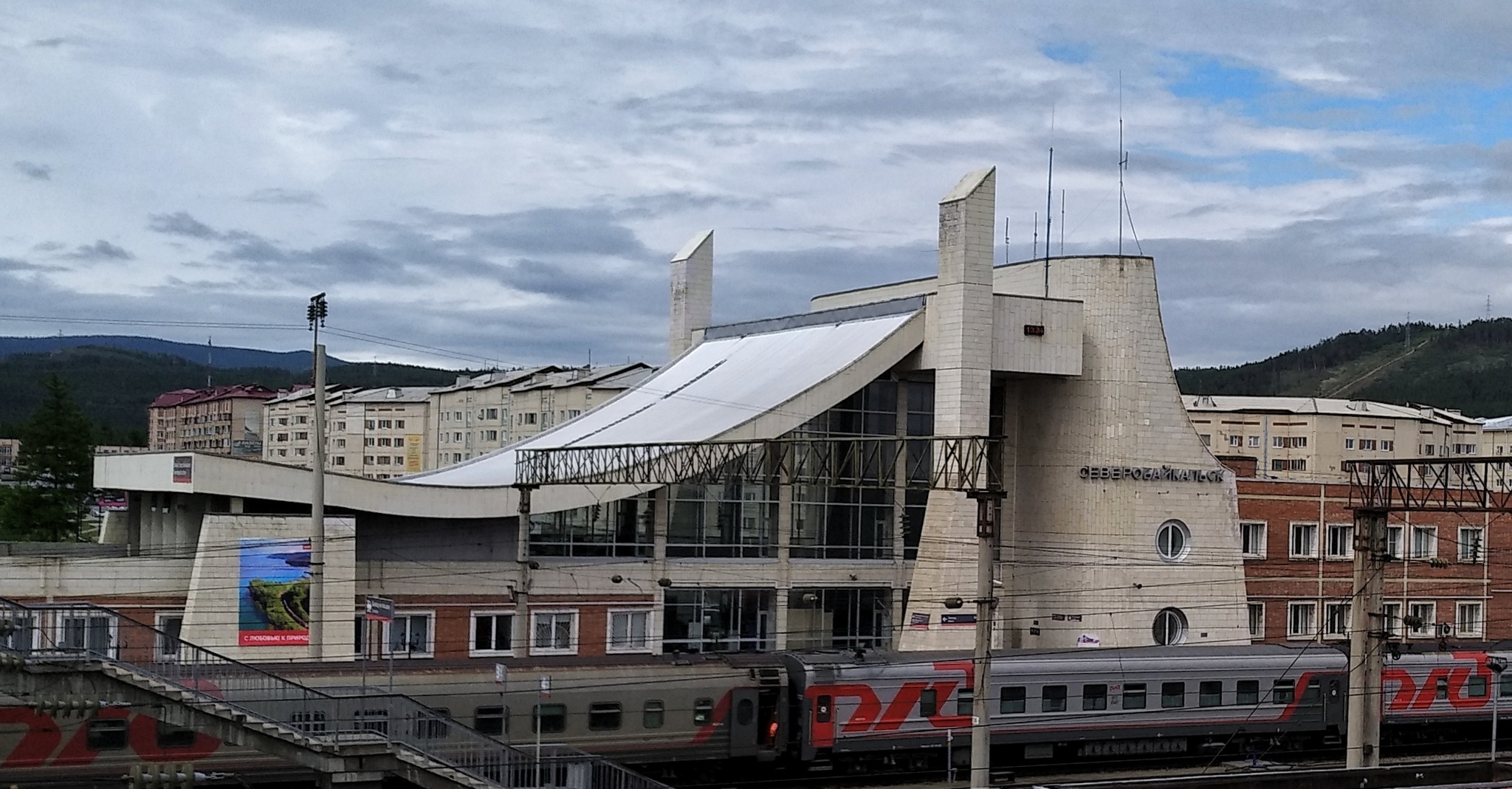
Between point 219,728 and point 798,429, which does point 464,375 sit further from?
point 219,728

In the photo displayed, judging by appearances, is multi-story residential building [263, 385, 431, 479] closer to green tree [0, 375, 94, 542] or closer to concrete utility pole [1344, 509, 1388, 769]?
green tree [0, 375, 94, 542]

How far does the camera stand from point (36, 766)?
102ft

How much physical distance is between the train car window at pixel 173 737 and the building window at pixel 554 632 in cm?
2194

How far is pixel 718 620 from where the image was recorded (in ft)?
196

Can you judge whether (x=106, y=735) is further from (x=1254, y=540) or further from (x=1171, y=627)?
(x=1254, y=540)

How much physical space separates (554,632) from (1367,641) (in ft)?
87.2

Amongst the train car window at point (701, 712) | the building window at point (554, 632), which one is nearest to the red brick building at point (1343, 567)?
the building window at point (554, 632)

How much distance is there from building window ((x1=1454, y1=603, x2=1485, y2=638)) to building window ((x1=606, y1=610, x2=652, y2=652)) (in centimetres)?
3384

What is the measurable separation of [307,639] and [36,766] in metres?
18.3

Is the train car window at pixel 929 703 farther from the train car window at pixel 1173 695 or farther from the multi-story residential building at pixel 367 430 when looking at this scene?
the multi-story residential building at pixel 367 430

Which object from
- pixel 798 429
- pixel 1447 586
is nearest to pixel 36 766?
pixel 798 429

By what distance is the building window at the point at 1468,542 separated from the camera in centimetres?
6688

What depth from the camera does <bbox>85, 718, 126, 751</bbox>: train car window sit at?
104 feet

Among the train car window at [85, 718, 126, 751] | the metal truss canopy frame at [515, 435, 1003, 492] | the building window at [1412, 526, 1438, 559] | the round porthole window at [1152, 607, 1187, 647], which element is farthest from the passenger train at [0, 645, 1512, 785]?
the building window at [1412, 526, 1438, 559]
